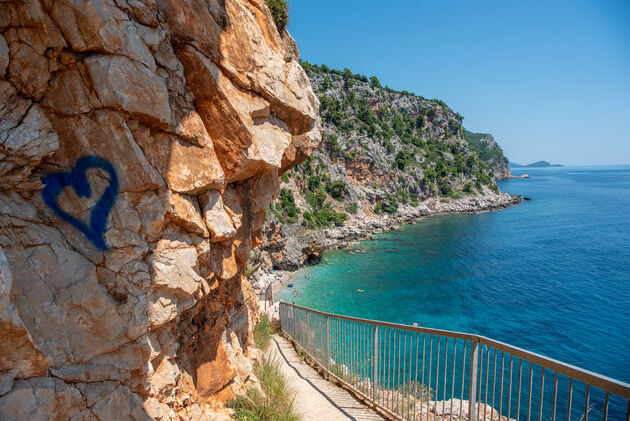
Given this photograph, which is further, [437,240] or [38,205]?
[437,240]

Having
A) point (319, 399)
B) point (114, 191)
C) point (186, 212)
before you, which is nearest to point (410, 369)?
point (319, 399)

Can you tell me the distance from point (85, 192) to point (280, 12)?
19.9 feet

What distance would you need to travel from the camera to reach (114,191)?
4109 millimetres

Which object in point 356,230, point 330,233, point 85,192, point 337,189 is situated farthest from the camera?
point 337,189

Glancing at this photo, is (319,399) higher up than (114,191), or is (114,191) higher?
(114,191)

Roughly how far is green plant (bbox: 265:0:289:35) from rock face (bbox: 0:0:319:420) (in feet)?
7.92

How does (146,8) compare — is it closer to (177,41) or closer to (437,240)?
(177,41)

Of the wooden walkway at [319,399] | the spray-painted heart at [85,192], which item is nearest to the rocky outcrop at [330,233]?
the wooden walkway at [319,399]

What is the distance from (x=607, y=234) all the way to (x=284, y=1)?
192 feet

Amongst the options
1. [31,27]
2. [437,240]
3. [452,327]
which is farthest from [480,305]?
[31,27]

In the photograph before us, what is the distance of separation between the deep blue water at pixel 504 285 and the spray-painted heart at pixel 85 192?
2504 cm

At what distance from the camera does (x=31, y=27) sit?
3586 millimetres

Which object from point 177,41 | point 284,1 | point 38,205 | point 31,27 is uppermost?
point 284,1

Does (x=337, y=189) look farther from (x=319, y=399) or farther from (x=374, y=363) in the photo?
(x=374, y=363)
